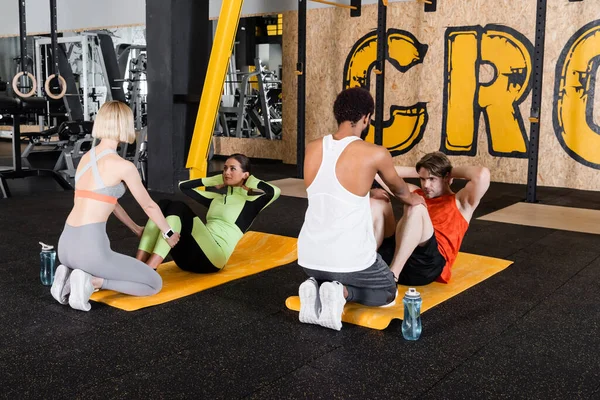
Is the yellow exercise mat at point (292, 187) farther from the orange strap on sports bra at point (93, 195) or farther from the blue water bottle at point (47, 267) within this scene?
the orange strap on sports bra at point (93, 195)

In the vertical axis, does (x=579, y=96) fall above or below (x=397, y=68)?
below

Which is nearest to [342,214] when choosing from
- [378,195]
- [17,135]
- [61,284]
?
[378,195]

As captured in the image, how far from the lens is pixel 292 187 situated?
6.75 m

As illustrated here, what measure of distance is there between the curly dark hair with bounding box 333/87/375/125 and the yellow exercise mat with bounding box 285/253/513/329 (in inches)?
32.3

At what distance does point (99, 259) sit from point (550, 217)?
12.4ft

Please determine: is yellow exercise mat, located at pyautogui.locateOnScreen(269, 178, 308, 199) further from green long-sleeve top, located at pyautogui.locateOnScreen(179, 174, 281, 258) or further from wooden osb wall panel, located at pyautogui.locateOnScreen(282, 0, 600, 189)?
green long-sleeve top, located at pyautogui.locateOnScreen(179, 174, 281, 258)

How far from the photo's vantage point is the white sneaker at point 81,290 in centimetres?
275

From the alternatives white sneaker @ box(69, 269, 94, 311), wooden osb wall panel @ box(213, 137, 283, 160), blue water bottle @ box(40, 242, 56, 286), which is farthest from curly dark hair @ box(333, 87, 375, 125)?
wooden osb wall panel @ box(213, 137, 283, 160)

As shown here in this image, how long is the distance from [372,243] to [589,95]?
4904 mm

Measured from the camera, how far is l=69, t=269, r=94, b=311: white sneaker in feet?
9.01

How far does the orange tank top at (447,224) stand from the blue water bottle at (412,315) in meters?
0.64

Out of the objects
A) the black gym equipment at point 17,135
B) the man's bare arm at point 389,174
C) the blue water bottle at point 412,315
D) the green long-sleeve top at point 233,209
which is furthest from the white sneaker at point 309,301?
the black gym equipment at point 17,135

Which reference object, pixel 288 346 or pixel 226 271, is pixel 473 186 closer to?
pixel 288 346

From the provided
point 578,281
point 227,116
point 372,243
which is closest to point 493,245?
point 578,281
